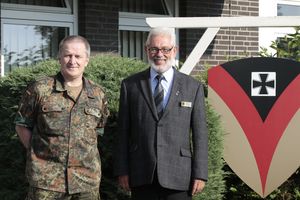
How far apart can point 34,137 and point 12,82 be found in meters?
1.20

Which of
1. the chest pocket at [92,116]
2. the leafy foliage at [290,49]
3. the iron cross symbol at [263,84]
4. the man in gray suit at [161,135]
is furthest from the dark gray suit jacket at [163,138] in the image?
the leafy foliage at [290,49]

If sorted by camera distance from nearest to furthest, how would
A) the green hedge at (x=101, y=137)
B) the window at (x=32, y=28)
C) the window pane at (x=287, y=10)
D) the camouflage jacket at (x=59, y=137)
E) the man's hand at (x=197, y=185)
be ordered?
the camouflage jacket at (x=59, y=137) → the man's hand at (x=197, y=185) → the green hedge at (x=101, y=137) → the window at (x=32, y=28) → the window pane at (x=287, y=10)

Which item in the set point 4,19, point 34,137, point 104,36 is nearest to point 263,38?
point 104,36

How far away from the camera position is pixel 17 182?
16.0 feet

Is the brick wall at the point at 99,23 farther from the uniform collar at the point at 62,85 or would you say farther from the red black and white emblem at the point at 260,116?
the uniform collar at the point at 62,85

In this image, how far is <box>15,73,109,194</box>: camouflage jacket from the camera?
3854 mm

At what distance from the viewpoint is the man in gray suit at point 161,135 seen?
4059mm

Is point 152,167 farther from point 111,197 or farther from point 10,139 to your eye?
point 10,139

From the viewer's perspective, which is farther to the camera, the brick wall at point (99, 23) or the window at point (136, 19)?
the window at point (136, 19)

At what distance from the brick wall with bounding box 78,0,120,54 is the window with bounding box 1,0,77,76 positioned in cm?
15

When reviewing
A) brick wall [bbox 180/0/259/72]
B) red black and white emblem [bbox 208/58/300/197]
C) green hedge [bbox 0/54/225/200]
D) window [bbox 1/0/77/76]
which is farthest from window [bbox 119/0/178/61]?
green hedge [bbox 0/54/225/200]

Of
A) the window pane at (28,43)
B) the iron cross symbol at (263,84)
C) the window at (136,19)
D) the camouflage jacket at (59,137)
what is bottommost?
the camouflage jacket at (59,137)

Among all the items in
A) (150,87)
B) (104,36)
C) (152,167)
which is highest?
(104,36)

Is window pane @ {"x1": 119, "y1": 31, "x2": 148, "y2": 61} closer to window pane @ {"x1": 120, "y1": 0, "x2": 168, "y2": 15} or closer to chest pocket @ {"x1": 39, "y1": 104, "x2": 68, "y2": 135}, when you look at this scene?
window pane @ {"x1": 120, "y1": 0, "x2": 168, "y2": 15}
